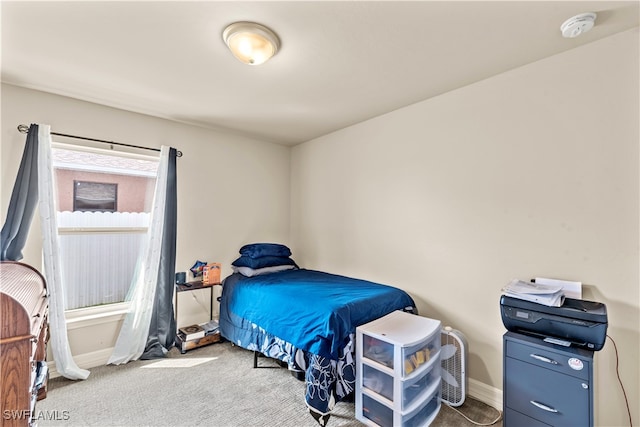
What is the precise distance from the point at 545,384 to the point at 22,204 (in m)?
3.78

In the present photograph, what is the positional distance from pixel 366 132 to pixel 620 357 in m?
2.57

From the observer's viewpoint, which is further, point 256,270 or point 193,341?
point 256,270

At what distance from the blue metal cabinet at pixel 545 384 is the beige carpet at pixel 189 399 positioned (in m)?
0.43

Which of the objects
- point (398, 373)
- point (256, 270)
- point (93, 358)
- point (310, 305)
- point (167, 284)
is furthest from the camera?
point (256, 270)

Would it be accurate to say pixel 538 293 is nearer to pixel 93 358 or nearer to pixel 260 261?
pixel 260 261

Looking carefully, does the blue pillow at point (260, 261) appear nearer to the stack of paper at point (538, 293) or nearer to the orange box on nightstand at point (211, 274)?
the orange box on nightstand at point (211, 274)

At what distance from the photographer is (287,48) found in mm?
1833

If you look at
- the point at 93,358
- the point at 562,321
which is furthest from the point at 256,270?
the point at 562,321

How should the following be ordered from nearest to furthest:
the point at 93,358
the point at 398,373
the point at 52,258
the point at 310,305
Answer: the point at 398,373 → the point at 310,305 → the point at 52,258 → the point at 93,358

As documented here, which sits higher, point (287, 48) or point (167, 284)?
point (287, 48)

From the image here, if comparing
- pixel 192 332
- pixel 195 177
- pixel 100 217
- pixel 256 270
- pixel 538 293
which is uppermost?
pixel 195 177

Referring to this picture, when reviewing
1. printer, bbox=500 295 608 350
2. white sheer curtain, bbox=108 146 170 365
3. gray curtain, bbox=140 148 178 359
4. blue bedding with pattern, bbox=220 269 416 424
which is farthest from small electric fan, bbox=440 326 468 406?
white sheer curtain, bbox=108 146 170 365

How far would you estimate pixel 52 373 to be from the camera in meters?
2.46

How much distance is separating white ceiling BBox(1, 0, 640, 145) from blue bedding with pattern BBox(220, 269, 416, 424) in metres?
1.71
